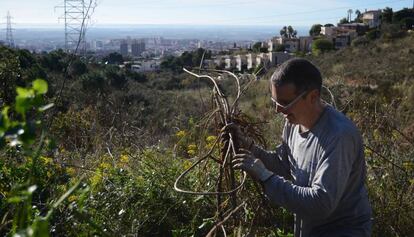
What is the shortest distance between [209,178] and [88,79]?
46.2 ft

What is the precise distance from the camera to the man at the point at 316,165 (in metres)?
2.07

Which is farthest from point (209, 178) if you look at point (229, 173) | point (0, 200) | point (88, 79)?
point (88, 79)

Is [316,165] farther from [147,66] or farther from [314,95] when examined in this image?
[147,66]

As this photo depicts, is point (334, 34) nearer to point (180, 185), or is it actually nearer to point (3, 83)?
point (3, 83)

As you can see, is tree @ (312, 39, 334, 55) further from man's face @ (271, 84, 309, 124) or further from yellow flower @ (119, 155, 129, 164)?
man's face @ (271, 84, 309, 124)

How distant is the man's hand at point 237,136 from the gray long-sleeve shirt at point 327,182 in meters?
0.23

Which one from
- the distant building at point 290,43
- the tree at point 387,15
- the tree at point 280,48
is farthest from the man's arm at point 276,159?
the tree at point 387,15

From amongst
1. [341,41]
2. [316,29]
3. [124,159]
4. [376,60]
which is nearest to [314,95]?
[124,159]

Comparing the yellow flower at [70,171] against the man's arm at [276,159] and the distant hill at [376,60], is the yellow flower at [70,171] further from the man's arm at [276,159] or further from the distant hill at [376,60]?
the distant hill at [376,60]

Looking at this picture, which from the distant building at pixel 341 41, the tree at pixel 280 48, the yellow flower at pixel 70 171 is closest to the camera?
the yellow flower at pixel 70 171

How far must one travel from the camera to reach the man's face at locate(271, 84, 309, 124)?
85.0 inches

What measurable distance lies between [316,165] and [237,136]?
0.46m

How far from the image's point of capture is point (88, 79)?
16.5 metres

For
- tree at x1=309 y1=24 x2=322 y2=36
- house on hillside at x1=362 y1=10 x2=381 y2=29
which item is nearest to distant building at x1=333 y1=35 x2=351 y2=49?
house on hillside at x1=362 y1=10 x2=381 y2=29
